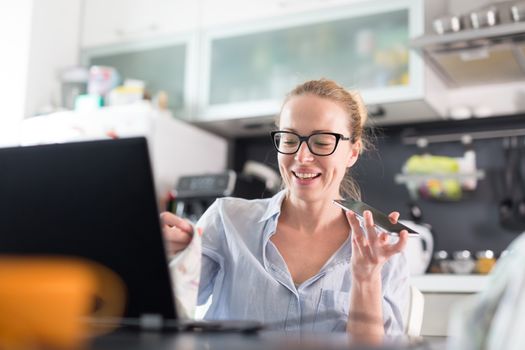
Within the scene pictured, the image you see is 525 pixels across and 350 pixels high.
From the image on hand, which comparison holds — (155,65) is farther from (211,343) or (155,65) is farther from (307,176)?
(211,343)

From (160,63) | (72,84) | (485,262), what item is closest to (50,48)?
(72,84)

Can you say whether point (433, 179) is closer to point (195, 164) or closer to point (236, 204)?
point (195, 164)

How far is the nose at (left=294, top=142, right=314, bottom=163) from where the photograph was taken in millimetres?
1468

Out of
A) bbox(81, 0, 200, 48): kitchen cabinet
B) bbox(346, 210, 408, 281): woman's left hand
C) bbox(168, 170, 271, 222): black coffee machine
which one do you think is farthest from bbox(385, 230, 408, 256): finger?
bbox(81, 0, 200, 48): kitchen cabinet

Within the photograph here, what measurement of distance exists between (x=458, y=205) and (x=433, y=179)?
168mm

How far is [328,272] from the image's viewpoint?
1371mm

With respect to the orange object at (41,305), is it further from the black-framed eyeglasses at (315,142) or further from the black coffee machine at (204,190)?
the black coffee machine at (204,190)

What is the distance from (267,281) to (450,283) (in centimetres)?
112

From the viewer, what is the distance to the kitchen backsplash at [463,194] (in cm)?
271

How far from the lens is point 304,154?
147 cm

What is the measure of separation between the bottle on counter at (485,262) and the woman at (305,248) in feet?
3.68

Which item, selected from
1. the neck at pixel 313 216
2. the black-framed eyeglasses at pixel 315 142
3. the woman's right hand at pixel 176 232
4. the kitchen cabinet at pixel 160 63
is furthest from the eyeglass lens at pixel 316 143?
the kitchen cabinet at pixel 160 63

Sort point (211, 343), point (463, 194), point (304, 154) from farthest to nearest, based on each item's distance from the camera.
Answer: point (463, 194) < point (304, 154) < point (211, 343)

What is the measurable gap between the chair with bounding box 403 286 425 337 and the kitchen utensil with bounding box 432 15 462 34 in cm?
133
